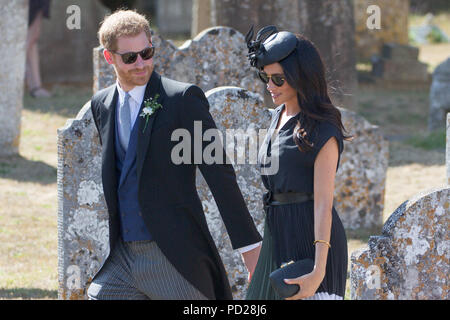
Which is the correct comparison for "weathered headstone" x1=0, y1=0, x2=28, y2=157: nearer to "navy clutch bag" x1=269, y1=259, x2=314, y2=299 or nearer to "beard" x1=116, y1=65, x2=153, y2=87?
"beard" x1=116, y1=65, x2=153, y2=87

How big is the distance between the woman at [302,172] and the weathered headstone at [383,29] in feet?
47.6

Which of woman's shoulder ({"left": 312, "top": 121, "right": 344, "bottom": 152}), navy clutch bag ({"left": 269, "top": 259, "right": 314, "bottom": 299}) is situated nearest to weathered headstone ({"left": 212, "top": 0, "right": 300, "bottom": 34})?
woman's shoulder ({"left": 312, "top": 121, "right": 344, "bottom": 152})

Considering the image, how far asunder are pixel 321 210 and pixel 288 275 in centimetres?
27

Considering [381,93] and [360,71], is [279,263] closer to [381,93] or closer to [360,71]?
[381,93]

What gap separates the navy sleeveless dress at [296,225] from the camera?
3438 mm

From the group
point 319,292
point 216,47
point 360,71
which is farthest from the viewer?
point 360,71

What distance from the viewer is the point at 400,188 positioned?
29.3ft

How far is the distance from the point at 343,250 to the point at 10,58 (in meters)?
6.82

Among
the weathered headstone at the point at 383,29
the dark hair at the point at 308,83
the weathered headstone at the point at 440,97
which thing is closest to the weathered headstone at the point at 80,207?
the dark hair at the point at 308,83

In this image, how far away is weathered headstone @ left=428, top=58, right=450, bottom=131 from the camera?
1157cm

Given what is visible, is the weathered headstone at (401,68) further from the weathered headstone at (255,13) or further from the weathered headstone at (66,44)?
the weathered headstone at (255,13)

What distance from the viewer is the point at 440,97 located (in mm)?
11609

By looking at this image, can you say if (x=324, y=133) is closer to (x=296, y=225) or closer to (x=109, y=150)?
(x=296, y=225)
